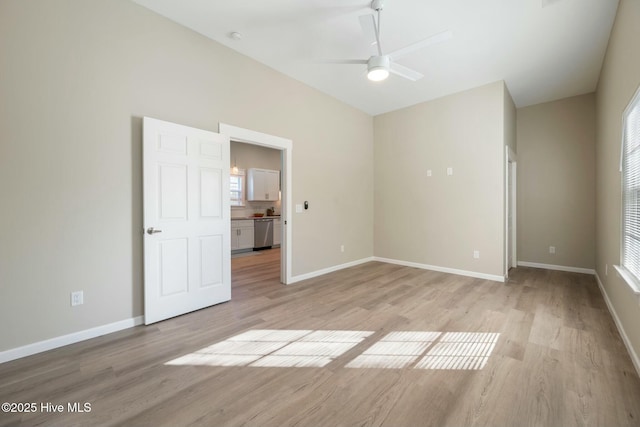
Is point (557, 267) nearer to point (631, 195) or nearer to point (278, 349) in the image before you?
point (631, 195)

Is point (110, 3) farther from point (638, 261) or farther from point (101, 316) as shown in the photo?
point (638, 261)

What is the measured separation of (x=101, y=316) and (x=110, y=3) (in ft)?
9.74

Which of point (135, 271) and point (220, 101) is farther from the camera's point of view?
point (220, 101)

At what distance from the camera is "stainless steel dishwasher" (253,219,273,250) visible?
7.13m

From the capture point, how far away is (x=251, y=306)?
3.21m

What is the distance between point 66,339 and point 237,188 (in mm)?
5393

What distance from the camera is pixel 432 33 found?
3023 millimetres

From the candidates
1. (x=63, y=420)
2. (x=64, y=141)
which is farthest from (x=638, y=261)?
(x=64, y=141)

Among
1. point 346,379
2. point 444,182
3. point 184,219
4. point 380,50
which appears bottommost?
point 346,379

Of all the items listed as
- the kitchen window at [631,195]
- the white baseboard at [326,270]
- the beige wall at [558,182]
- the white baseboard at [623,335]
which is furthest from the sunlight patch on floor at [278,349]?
the beige wall at [558,182]

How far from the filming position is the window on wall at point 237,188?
7293 mm

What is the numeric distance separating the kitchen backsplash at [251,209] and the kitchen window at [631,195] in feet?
23.5

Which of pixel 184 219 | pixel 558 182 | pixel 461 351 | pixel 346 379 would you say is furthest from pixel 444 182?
pixel 184 219

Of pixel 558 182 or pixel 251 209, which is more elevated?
pixel 558 182
